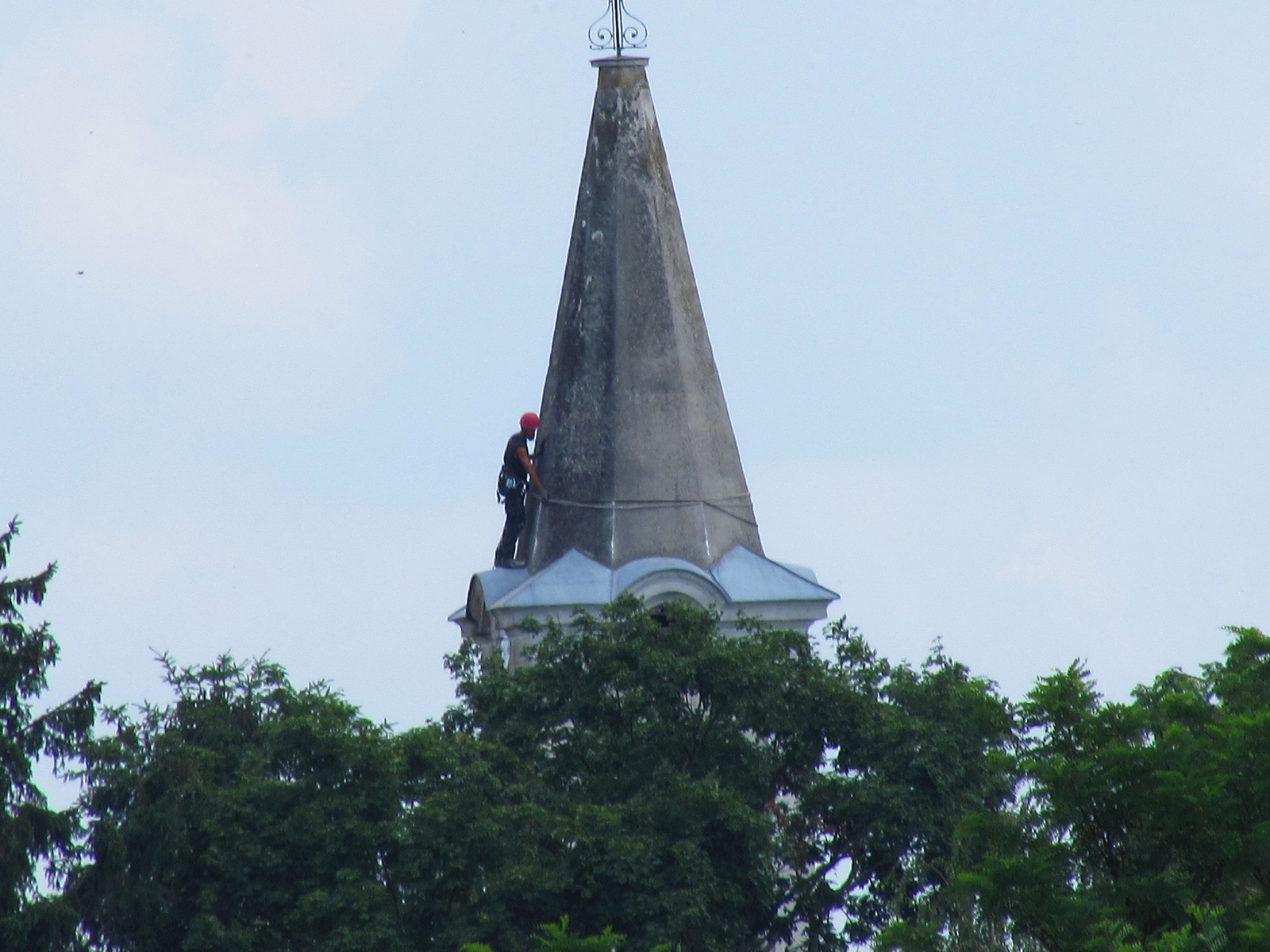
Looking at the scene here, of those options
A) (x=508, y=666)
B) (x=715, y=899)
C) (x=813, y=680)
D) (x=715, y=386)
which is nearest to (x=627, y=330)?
(x=715, y=386)

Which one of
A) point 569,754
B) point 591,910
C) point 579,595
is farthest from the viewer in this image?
point 579,595

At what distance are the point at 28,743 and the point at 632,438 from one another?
9476 millimetres

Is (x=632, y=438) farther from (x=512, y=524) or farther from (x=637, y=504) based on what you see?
(x=512, y=524)

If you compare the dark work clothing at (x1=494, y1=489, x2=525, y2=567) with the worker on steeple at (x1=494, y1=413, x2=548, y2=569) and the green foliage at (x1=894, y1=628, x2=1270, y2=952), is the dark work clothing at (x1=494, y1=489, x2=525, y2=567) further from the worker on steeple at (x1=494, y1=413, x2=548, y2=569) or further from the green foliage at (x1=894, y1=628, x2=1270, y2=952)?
the green foliage at (x1=894, y1=628, x2=1270, y2=952)

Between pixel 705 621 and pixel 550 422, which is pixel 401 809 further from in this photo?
pixel 550 422

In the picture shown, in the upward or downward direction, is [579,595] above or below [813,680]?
above

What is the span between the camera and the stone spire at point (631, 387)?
129 feet

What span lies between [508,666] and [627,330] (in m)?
4.30

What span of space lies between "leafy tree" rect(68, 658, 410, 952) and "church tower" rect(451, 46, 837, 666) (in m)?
6.23

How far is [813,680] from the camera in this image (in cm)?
3412

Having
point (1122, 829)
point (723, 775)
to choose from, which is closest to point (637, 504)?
point (723, 775)

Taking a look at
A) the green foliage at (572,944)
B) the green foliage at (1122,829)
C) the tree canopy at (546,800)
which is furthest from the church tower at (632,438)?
the green foliage at (1122,829)

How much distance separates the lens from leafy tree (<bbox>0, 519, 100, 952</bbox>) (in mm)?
32188

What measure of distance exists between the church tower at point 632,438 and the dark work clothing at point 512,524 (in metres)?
0.13
